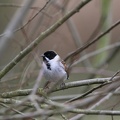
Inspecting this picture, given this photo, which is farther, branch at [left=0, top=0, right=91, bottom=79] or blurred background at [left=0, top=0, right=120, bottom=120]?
blurred background at [left=0, top=0, right=120, bottom=120]

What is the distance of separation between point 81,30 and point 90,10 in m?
0.53

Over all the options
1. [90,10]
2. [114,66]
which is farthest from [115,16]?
[114,66]

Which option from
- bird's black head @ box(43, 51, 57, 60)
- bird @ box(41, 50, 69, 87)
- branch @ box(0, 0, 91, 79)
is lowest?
branch @ box(0, 0, 91, 79)

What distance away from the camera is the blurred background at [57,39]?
2.81 m

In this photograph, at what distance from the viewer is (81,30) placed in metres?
9.88

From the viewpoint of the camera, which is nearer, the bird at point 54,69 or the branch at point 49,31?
the branch at point 49,31

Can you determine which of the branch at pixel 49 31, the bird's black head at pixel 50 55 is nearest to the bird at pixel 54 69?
the bird's black head at pixel 50 55

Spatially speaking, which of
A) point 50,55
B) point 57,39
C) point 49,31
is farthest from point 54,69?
point 57,39

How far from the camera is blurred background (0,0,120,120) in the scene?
2811mm

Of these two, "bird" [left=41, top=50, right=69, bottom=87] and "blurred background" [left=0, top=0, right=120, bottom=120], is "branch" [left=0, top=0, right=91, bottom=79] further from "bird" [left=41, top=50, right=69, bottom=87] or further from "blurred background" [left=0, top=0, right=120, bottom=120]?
"bird" [left=41, top=50, right=69, bottom=87]

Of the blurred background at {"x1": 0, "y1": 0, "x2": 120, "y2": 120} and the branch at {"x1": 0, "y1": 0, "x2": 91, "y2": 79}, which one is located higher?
the blurred background at {"x1": 0, "y1": 0, "x2": 120, "y2": 120}

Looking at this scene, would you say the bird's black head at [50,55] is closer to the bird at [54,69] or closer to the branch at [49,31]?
the bird at [54,69]

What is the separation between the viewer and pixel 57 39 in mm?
5883

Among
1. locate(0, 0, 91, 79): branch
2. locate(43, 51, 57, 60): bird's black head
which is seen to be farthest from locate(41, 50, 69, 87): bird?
locate(0, 0, 91, 79): branch
